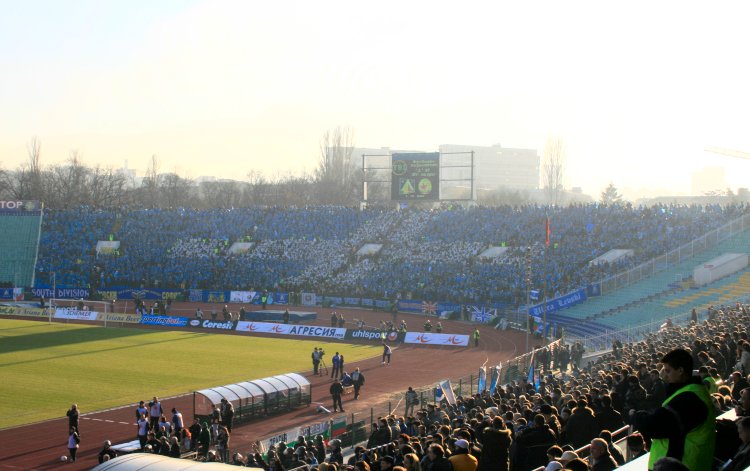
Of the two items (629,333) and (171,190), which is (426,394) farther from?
(171,190)

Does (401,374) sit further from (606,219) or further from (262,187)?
(262,187)

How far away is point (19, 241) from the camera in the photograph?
83.8 m

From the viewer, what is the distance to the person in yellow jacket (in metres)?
5.80

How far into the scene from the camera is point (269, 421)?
29.4 m

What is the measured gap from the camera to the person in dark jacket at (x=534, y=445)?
34.0ft

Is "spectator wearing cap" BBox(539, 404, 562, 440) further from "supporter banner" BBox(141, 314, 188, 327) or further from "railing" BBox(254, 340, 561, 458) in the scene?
"supporter banner" BBox(141, 314, 188, 327)

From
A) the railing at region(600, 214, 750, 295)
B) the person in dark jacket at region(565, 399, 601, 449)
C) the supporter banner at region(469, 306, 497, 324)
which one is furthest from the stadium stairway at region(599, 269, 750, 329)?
the person in dark jacket at region(565, 399, 601, 449)

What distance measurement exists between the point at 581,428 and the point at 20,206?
287 ft

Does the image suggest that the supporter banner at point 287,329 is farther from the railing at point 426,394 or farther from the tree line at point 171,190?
the tree line at point 171,190

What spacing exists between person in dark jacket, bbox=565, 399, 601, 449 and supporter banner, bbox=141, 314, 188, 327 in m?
49.1

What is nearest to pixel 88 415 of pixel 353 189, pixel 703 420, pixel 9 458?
pixel 9 458

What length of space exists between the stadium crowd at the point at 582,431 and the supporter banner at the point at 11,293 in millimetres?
56113

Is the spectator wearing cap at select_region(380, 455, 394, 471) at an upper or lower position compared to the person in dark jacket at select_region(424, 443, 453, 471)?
lower

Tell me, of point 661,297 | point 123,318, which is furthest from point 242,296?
point 661,297
